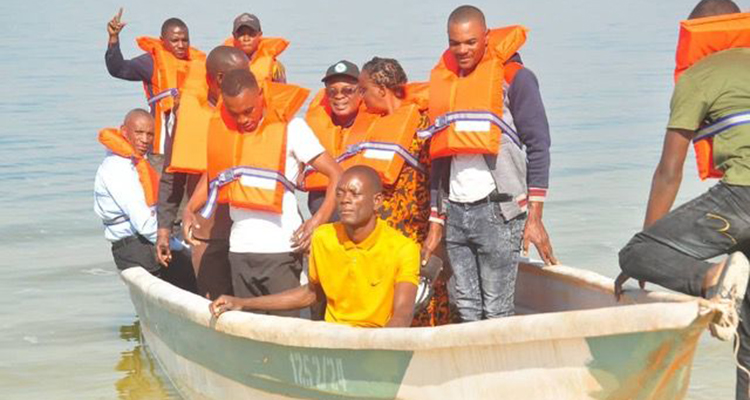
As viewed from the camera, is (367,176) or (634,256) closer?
(634,256)

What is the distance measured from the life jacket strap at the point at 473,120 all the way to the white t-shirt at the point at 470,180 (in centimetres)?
16

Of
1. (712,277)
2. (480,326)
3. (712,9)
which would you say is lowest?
(480,326)

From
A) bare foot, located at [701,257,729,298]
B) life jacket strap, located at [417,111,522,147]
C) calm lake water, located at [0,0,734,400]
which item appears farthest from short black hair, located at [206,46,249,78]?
bare foot, located at [701,257,729,298]

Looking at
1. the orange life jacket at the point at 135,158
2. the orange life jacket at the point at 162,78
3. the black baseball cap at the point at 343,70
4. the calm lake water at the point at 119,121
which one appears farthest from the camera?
the calm lake water at the point at 119,121

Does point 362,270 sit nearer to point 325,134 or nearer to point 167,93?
point 325,134

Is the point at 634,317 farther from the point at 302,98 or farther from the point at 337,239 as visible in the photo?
the point at 302,98

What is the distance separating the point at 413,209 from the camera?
6355 millimetres

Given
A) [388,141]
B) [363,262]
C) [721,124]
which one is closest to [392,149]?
[388,141]

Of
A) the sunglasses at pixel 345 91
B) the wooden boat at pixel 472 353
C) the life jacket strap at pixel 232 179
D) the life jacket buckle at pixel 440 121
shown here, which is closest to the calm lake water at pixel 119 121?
the wooden boat at pixel 472 353

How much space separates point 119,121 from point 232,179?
1572cm

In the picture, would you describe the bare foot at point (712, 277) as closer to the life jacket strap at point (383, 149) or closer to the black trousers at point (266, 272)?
the life jacket strap at point (383, 149)

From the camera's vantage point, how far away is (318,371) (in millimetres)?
5453

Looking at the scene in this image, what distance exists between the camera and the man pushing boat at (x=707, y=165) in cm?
470

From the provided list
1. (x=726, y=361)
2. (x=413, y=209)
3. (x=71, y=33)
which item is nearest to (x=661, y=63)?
(x=71, y=33)
